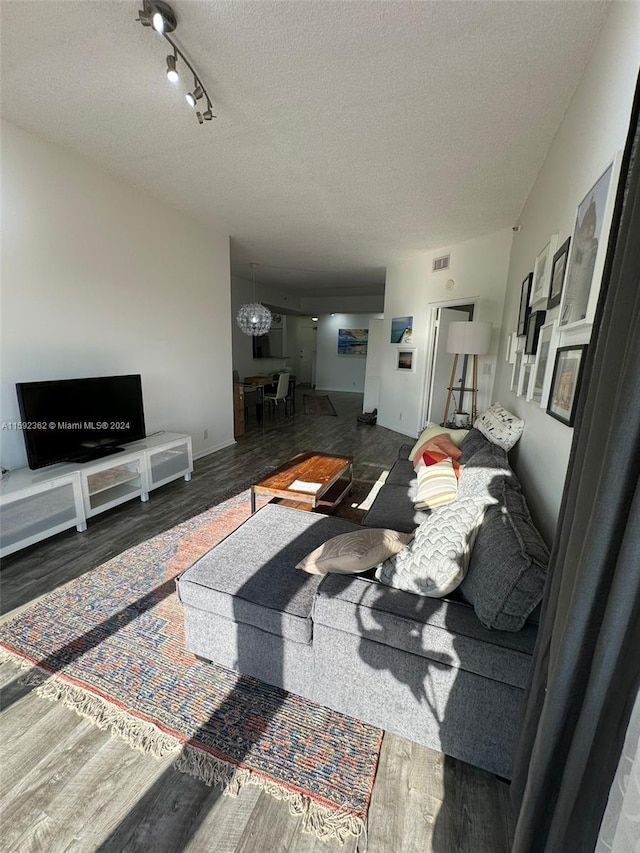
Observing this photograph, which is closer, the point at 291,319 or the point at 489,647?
the point at 489,647

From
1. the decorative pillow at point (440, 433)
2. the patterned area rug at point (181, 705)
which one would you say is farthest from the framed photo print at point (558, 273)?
the patterned area rug at point (181, 705)

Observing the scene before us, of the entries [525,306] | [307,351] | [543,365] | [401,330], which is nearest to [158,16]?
[543,365]

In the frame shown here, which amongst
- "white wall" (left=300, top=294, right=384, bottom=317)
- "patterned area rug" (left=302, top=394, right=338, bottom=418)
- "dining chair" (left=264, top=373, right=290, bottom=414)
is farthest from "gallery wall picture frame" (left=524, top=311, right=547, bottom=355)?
"white wall" (left=300, top=294, right=384, bottom=317)

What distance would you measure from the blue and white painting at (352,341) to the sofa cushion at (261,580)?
976 cm

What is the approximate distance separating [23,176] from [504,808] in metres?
4.28

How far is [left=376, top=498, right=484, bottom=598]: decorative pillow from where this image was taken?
4.04ft

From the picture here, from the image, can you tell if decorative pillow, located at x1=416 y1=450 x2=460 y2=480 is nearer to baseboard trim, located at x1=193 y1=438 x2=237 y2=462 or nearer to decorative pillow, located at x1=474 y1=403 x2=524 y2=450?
decorative pillow, located at x1=474 y1=403 x2=524 y2=450

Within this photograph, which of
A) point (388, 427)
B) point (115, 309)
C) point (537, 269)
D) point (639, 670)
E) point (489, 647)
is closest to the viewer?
point (639, 670)

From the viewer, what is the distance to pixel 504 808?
3.71 feet

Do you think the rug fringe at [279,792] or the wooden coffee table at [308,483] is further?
the wooden coffee table at [308,483]

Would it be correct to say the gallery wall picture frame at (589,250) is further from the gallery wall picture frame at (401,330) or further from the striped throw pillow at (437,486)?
the gallery wall picture frame at (401,330)

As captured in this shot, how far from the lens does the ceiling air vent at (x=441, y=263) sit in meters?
4.94

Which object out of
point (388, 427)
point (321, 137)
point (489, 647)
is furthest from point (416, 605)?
point (388, 427)

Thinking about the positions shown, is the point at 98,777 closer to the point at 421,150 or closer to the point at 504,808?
the point at 504,808
